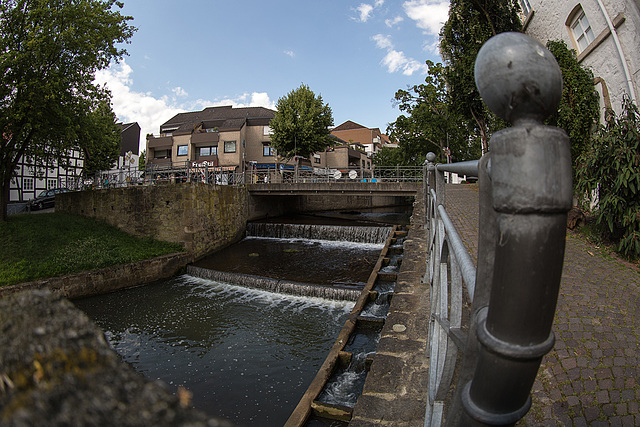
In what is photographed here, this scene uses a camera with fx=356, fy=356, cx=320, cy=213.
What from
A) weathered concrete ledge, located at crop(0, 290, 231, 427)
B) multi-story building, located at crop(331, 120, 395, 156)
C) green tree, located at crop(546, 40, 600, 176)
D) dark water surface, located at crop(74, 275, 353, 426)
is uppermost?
multi-story building, located at crop(331, 120, 395, 156)

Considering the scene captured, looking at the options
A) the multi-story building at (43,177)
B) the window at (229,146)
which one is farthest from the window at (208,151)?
the multi-story building at (43,177)

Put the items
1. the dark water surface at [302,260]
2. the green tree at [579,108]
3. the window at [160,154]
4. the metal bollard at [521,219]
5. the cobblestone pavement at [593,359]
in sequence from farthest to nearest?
the window at [160,154] < the dark water surface at [302,260] < the green tree at [579,108] < the cobblestone pavement at [593,359] < the metal bollard at [521,219]

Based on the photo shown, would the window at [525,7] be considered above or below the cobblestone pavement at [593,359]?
above

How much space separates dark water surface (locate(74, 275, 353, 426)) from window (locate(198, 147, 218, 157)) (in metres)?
32.7

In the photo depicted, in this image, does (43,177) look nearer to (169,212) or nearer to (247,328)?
(169,212)

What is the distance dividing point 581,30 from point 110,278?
1736 cm

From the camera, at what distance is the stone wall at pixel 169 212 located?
1611cm

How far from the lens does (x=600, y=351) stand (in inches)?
133

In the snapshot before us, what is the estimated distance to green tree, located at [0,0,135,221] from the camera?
492 inches

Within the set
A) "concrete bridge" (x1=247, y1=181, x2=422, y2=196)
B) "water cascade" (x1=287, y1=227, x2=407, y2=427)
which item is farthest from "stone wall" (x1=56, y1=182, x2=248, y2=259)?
"water cascade" (x1=287, y1=227, x2=407, y2=427)

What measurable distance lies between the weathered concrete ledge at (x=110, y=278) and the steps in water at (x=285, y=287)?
2159 millimetres

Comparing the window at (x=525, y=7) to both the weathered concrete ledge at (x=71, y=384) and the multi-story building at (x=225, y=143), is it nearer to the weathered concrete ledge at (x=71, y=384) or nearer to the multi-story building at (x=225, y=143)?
the weathered concrete ledge at (x=71, y=384)

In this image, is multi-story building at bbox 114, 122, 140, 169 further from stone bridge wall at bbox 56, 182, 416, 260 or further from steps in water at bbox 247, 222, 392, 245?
steps in water at bbox 247, 222, 392, 245

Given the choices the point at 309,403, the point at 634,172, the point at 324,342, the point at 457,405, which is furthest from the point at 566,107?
the point at 457,405
